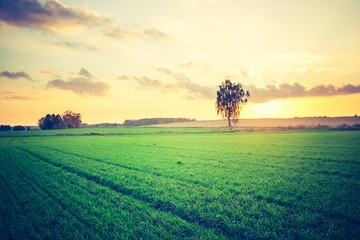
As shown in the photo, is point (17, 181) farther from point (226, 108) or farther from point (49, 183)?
point (226, 108)

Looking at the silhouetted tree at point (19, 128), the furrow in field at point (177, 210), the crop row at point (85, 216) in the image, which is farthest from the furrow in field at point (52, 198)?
the silhouetted tree at point (19, 128)

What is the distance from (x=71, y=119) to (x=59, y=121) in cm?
1499

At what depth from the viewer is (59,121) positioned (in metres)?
158

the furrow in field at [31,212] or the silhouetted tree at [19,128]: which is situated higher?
the silhouetted tree at [19,128]

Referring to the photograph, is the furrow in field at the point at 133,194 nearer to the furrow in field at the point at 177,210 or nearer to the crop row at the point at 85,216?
the furrow in field at the point at 177,210

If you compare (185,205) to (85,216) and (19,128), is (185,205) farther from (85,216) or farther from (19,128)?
(19,128)

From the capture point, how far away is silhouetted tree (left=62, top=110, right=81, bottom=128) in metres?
168

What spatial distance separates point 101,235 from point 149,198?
134 inches

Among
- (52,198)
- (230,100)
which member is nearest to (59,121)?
(230,100)

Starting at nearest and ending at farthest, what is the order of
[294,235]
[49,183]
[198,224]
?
[294,235], [198,224], [49,183]

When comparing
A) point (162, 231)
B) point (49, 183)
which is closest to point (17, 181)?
point (49, 183)

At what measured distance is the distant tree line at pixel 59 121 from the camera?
Result: 153m

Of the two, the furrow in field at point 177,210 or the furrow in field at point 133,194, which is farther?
the furrow in field at point 133,194

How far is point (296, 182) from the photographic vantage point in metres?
12.7
